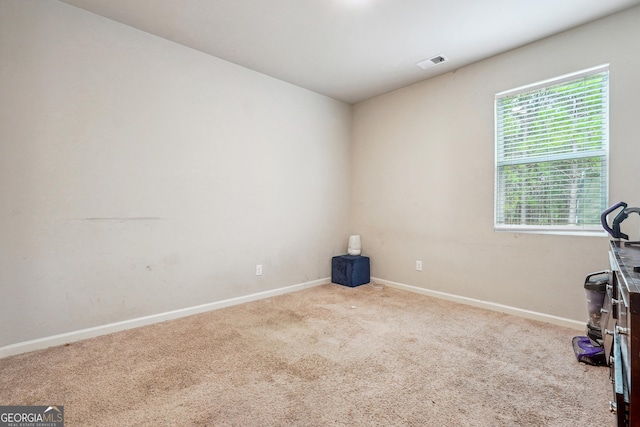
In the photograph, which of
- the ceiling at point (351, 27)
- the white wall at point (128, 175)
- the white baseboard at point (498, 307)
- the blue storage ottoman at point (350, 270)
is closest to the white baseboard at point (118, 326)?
the white wall at point (128, 175)

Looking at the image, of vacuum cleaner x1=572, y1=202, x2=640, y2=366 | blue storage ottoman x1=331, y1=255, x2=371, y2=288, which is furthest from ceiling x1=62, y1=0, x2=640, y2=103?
blue storage ottoman x1=331, y1=255, x2=371, y2=288

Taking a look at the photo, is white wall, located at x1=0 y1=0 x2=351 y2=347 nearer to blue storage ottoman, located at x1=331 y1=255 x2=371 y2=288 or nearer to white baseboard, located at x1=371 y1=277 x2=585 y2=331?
blue storage ottoman, located at x1=331 y1=255 x2=371 y2=288

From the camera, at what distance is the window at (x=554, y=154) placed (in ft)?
8.37

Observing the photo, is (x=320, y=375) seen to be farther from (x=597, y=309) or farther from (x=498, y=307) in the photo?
(x=498, y=307)

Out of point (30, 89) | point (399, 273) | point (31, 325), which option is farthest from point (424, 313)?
point (30, 89)

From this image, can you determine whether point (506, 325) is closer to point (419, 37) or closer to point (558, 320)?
point (558, 320)

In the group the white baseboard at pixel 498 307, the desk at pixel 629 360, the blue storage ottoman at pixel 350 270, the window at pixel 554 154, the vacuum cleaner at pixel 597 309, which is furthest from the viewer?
the blue storage ottoman at pixel 350 270

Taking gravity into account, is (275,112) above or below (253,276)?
above

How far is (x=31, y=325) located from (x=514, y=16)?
439cm

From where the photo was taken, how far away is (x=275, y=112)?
3.67 metres

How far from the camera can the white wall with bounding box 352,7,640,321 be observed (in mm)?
2430

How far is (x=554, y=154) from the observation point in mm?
2779

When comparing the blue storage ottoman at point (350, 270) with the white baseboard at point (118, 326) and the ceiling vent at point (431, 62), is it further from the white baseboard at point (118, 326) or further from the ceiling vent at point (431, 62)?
the ceiling vent at point (431, 62)

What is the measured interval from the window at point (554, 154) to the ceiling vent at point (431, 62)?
698mm
